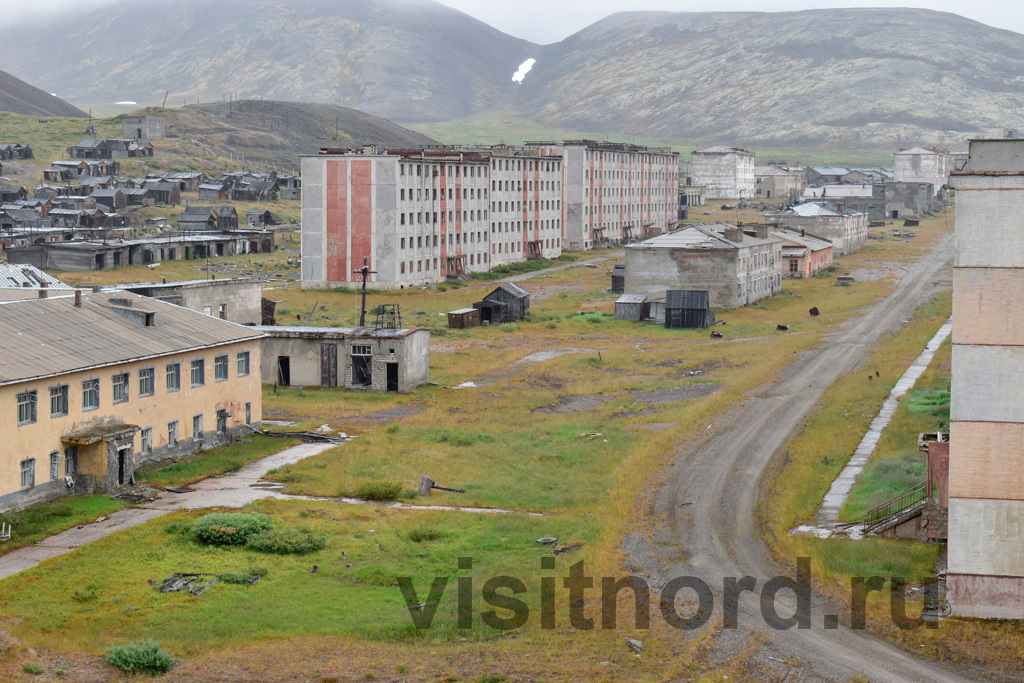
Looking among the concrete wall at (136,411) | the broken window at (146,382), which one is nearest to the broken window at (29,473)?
the concrete wall at (136,411)

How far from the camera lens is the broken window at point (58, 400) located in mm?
34438

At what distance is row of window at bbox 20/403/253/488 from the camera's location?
3344 cm

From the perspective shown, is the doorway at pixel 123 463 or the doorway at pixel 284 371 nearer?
the doorway at pixel 123 463

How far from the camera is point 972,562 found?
82.9 feet

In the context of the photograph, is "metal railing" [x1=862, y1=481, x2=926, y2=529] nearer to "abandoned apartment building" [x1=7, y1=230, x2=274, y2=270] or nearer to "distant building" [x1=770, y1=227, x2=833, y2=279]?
"distant building" [x1=770, y1=227, x2=833, y2=279]

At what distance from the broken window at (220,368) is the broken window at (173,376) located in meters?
2.23

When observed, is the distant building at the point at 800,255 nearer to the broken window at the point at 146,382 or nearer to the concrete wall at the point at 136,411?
the concrete wall at the point at 136,411

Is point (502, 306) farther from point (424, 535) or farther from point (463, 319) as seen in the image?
point (424, 535)

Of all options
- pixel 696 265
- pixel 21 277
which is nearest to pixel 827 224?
pixel 696 265

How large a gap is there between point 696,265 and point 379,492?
169ft

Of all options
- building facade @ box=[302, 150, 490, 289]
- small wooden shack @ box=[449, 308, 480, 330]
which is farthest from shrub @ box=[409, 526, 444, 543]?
→ building facade @ box=[302, 150, 490, 289]

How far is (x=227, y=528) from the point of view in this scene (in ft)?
98.6

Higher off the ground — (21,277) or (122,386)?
(21,277)

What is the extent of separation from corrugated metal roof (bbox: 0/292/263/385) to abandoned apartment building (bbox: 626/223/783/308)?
142ft
